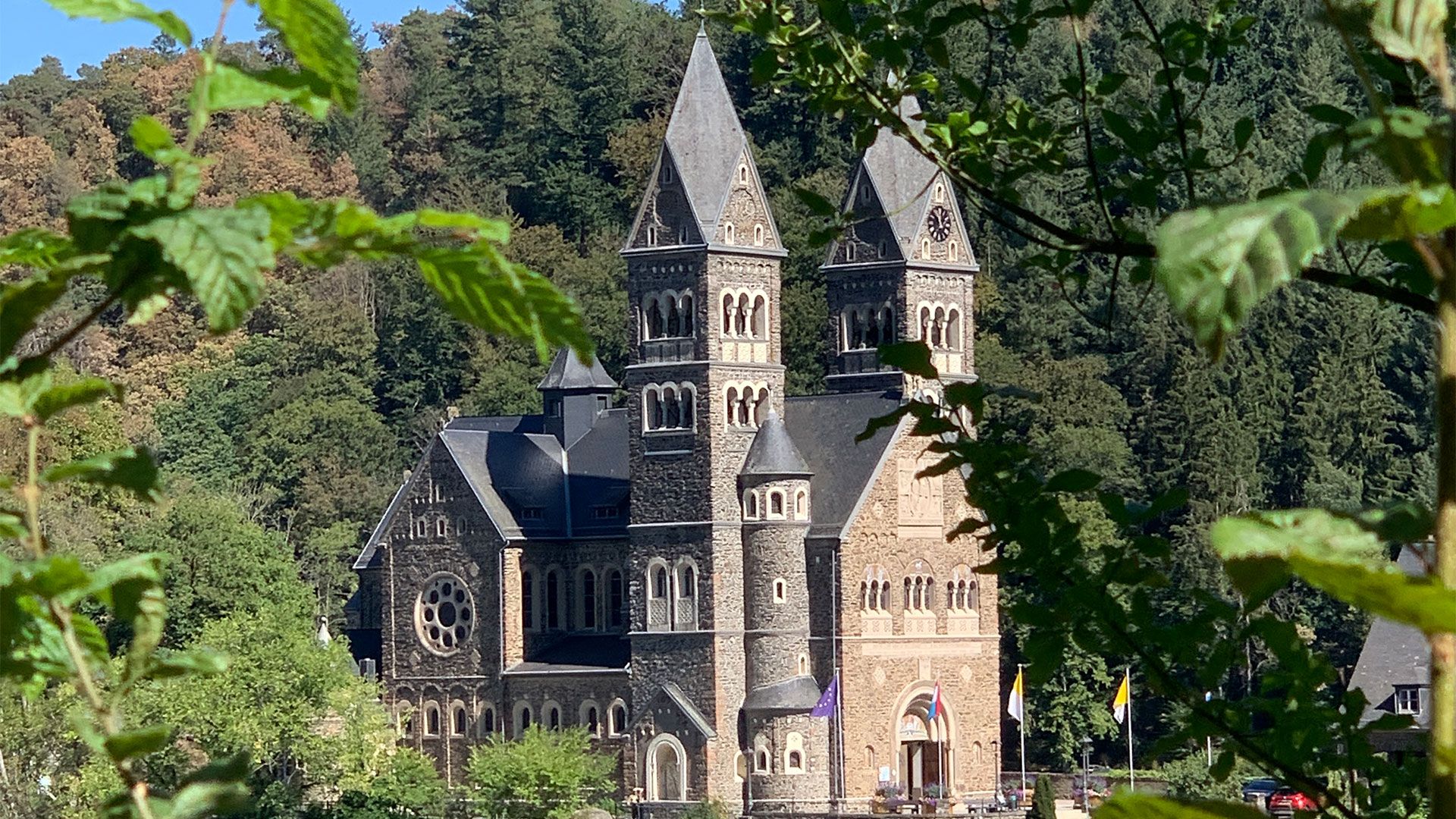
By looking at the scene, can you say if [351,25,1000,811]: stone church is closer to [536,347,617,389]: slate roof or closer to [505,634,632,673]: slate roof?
[505,634,632,673]: slate roof

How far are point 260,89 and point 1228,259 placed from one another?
93 centimetres

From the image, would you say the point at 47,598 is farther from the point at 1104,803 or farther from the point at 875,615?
the point at 875,615

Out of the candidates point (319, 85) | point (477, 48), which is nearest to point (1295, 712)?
point (319, 85)

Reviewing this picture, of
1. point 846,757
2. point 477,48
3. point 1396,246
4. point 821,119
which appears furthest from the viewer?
point 477,48

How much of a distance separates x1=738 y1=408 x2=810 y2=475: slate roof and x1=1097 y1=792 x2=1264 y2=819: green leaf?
49842 mm

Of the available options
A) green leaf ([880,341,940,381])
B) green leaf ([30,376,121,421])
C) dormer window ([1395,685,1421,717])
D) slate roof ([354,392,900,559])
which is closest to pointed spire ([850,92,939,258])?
slate roof ([354,392,900,559])

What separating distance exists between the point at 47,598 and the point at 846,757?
50.1 metres

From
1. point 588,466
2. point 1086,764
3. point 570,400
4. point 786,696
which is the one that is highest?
point 570,400

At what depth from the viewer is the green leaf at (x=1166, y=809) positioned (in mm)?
2096

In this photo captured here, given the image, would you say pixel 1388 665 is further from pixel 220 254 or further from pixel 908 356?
pixel 220 254

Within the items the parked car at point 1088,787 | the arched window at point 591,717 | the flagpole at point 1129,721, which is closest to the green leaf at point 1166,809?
the flagpole at point 1129,721

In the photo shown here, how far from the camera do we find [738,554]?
52.6 m

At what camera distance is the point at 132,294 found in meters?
→ 2.22

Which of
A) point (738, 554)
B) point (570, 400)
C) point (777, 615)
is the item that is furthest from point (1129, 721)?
point (570, 400)
